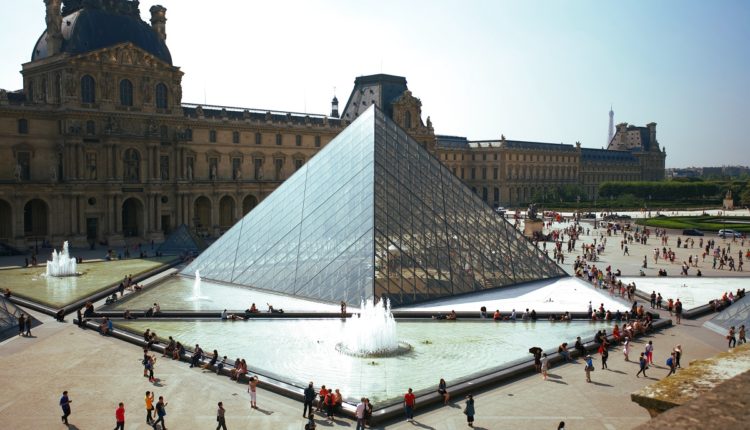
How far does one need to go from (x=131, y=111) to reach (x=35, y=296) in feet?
66.6

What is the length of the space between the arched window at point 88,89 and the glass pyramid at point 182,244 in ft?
31.1

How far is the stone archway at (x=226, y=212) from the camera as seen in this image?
49719 millimetres

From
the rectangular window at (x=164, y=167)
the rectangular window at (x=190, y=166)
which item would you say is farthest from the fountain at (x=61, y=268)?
the rectangular window at (x=190, y=166)

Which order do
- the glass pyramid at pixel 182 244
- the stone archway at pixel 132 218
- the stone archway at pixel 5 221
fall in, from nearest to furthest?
the glass pyramid at pixel 182 244, the stone archway at pixel 5 221, the stone archway at pixel 132 218

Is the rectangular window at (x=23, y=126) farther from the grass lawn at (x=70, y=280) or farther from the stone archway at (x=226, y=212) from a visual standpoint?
the stone archway at (x=226, y=212)

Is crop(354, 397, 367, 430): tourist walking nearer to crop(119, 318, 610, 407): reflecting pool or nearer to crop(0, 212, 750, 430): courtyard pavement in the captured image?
crop(0, 212, 750, 430): courtyard pavement

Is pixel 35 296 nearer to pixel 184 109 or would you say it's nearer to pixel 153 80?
pixel 153 80

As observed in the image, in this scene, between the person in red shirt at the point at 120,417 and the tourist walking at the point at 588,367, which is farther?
the tourist walking at the point at 588,367

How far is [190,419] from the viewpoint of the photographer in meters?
12.4

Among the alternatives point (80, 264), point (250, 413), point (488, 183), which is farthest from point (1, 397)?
point (488, 183)

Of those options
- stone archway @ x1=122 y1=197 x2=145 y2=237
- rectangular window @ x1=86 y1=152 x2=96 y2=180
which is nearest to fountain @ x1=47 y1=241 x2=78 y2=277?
rectangular window @ x1=86 y1=152 x2=96 y2=180

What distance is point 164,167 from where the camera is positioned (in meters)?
44.3

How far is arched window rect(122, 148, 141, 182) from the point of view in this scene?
42.0 meters

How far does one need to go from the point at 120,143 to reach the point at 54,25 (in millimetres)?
7605
